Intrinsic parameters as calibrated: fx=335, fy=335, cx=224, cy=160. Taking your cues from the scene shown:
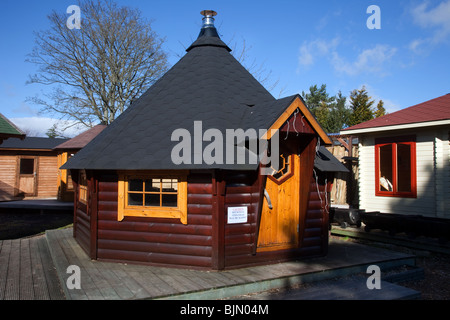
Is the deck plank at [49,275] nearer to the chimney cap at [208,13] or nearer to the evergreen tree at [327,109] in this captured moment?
the chimney cap at [208,13]

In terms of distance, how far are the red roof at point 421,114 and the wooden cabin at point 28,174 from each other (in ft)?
50.1

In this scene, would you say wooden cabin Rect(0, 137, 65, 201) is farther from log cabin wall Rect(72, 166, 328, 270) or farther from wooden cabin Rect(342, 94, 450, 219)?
wooden cabin Rect(342, 94, 450, 219)

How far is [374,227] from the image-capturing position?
9281 mm

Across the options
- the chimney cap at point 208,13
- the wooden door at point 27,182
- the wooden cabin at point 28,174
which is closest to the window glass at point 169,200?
the chimney cap at point 208,13

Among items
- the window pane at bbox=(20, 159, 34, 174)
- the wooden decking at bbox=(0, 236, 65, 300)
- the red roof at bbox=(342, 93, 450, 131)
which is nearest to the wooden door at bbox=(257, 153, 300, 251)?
the wooden decking at bbox=(0, 236, 65, 300)

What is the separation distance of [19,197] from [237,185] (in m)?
15.7

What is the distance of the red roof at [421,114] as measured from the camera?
30.0 feet

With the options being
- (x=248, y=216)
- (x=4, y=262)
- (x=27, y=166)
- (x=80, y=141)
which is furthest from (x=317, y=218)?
(x=27, y=166)

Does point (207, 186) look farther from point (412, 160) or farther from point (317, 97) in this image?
point (317, 97)

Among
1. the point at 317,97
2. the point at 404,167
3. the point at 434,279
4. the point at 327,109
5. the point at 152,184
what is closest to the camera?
the point at 152,184

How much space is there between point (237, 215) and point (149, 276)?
1.76m

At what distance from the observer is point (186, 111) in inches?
264
